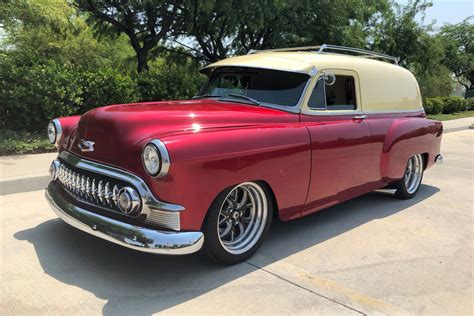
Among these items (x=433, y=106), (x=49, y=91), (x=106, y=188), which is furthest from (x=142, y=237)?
(x=433, y=106)

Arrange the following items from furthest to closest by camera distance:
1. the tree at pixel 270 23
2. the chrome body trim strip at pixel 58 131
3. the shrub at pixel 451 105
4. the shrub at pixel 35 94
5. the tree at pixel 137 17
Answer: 1. the shrub at pixel 451 105
2. the tree at pixel 270 23
3. the tree at pixel 137 17
4. the shrub at pixel 35 94
5. the chrome body trim strip at pixel 58 131

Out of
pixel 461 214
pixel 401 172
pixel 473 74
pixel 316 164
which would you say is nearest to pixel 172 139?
pixel 316 164

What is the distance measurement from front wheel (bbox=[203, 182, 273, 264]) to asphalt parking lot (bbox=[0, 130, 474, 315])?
0.14 metres

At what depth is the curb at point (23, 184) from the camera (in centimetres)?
569

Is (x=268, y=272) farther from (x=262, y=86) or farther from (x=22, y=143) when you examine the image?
(x=22, y=143)

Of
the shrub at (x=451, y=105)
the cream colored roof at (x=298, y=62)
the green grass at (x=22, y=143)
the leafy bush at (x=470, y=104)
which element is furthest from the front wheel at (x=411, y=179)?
the leafy bush at (x=470, y=104)

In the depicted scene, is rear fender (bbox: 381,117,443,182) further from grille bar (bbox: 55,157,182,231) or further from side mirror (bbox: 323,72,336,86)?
→ grille bar (bbox: 55,157,182,231)

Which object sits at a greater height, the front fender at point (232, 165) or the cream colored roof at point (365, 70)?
the cream colored roof at point (365, 70)

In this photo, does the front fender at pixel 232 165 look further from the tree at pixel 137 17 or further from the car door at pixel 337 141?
the tree at pixel 137 17

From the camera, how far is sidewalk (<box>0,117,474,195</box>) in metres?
5.75

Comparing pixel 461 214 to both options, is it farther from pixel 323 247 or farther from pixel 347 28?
pixel 347 28

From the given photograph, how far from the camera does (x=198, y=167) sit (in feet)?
10.5

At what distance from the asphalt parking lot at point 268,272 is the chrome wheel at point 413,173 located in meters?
1.09

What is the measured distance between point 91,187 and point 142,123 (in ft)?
2.10
